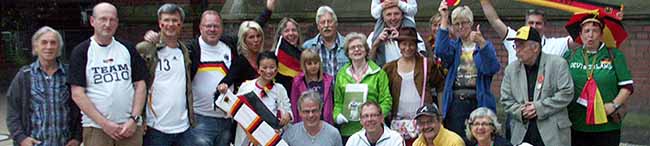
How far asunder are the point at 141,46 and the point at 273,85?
3.23 ft

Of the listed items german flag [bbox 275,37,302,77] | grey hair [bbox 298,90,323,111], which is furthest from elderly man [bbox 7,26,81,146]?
german flag [bbox 275,37,302,77]

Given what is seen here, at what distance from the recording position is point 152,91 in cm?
561

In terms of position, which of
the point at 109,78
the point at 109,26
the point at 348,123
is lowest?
the point at 348,123

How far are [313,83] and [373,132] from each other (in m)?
0.65

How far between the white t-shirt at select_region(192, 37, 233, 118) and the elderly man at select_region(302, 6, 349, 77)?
0.72 meters

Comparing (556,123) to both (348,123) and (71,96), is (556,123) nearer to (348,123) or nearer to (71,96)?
(348,123)

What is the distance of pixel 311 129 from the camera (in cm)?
573

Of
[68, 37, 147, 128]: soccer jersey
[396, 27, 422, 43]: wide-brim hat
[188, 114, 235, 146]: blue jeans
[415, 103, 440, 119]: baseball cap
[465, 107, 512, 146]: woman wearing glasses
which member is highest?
[396, 27, 422, 43]: wide-brim hat

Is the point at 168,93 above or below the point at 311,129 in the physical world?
above

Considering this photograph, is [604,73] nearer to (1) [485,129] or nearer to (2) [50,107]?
(1) [485,129]

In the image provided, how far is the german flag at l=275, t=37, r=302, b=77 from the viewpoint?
6.18 meters

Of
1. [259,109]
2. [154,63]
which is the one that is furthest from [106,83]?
[259,109]

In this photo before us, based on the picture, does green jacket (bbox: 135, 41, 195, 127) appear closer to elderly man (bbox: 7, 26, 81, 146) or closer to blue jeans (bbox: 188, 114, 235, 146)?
blue jeans (bbox: 188, 114, 235, 146)

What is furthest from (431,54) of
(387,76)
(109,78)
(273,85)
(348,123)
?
(109,78)
